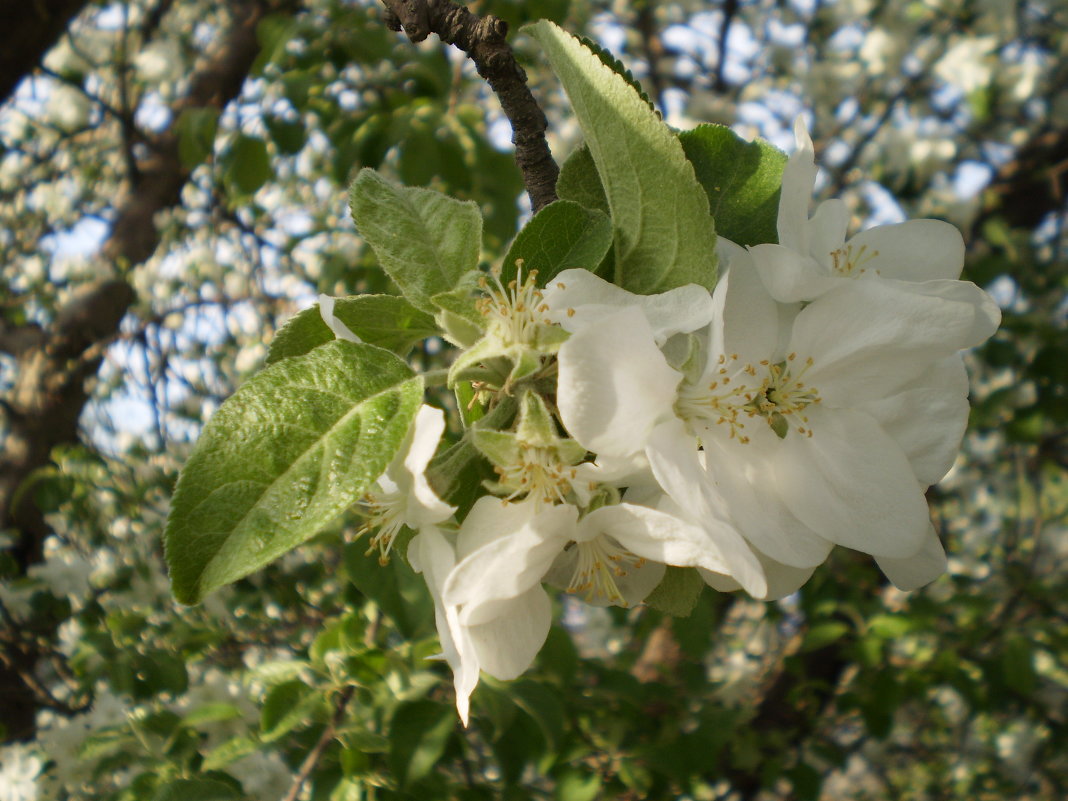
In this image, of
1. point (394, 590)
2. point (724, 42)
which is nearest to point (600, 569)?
point (394, 590)

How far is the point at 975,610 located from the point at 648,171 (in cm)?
238

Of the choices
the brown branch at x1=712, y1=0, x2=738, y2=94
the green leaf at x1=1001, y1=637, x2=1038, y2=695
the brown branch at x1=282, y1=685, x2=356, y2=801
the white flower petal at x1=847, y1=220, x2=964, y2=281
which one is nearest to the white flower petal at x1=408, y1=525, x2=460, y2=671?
the white flower petal at x1=847, y1=220, x2=964, y2=281

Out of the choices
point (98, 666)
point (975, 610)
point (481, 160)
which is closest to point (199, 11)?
point (481, 160)

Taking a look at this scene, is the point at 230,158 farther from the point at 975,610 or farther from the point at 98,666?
the point at 975,610

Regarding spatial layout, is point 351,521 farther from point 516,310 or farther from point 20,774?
point 516,310

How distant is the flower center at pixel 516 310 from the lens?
613 millimetres

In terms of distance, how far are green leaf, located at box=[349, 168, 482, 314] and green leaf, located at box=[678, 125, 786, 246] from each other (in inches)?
7.0

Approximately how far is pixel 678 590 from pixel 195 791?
1035 millimetres

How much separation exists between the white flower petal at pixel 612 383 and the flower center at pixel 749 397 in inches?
2.2

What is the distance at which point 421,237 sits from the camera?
68 cm

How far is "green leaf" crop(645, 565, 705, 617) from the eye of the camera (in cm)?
68

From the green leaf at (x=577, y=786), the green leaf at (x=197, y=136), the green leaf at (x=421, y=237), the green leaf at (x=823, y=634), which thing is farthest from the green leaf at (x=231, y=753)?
the green leaf at (x=823, y=634)

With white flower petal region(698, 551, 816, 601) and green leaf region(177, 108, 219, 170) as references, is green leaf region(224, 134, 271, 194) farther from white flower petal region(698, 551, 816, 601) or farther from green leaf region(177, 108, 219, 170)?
white flower petal region(698, 551, 816, 601)

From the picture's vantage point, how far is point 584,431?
536 mm
